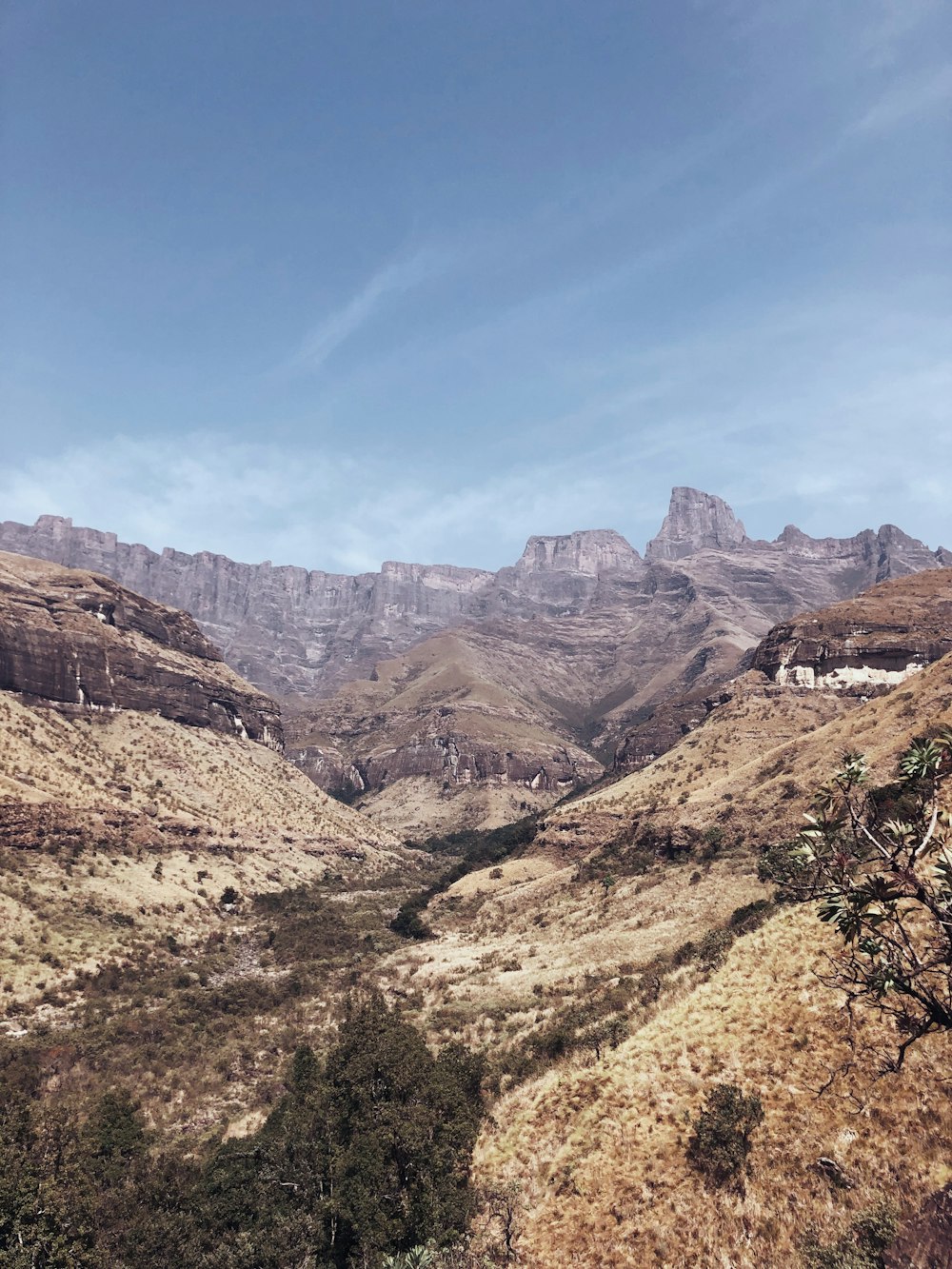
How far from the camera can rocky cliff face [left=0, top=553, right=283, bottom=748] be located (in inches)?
4830

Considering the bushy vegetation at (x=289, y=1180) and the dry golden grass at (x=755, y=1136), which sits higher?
the dry golden grass at (x=755, y=1136)

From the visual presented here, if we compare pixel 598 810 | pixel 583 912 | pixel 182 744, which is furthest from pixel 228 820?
pixel 583 912

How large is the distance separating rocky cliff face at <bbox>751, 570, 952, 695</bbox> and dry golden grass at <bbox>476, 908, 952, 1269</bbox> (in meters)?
108

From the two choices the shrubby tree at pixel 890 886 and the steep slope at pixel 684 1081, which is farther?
the steep slope at pixel 684 1081

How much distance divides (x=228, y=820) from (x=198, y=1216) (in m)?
96.2

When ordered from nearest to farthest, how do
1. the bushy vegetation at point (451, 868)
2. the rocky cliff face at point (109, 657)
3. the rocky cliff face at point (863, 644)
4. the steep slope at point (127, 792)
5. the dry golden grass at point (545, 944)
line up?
the dry golden grass at point (545, 944), the steep slope at point (127, 792), the bushy vegetation at point (451, 868), the rocky cliff face at point (863, 644), the rocky cliff face at point (109, 657)

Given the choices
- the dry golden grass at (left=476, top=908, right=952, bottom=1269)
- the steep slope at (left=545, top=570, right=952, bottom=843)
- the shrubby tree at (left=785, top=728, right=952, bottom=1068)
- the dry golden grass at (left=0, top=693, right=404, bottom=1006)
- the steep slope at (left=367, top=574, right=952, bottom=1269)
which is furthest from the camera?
the dry golden grass at (left=0, top=693, right=404, bottom=1006)

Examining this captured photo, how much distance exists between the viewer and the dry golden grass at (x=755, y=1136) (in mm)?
17016

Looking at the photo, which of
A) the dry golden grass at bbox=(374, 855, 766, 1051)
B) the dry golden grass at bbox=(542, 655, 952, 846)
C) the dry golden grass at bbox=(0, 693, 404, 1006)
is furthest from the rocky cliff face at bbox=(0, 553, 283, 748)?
the dry golden grass at bbox=(542, 655, 952, 846)

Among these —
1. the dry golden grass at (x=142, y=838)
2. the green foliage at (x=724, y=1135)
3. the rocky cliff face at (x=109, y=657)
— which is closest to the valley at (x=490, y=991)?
the green foliage at (x=724, y=1135)

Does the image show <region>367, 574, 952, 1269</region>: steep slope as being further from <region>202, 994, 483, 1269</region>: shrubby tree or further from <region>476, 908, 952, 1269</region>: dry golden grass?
<region>202, 994, 483, 1269</region>: shrubby tree

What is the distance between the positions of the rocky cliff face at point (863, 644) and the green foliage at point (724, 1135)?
11201cm

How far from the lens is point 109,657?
447 feet

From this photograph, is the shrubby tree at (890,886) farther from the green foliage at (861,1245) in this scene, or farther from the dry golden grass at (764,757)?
the dry golden grass at (764,757)
